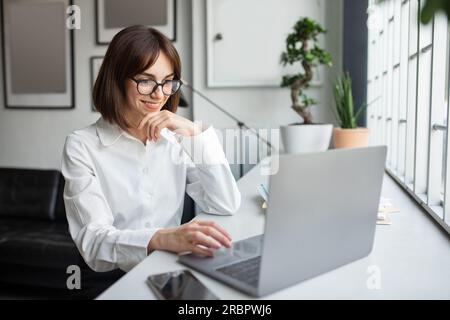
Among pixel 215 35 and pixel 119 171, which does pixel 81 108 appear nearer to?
pixel 215 35

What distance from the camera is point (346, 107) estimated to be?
224 centimetres

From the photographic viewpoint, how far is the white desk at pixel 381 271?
0.62 meters

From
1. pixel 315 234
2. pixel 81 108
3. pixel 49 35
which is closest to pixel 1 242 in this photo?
pixel 81 108

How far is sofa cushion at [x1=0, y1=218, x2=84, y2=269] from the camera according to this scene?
2.22 meters

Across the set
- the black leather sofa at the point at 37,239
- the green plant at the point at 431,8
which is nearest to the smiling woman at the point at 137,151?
the black leather sofa at the point at 37,239

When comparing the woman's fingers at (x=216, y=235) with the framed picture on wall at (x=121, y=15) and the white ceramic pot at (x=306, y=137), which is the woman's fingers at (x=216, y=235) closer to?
the white ceramic pot at (x=306, y=137)

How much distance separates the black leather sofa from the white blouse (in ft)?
2.24

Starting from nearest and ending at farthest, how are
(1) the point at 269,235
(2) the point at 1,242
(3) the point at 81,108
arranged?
1. (1) the point at 269,235
2. (2) the point at 1,242
3. (3) the point at 81,108

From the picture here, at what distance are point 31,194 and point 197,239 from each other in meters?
2.39

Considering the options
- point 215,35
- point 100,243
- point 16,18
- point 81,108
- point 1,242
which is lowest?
point 1,242

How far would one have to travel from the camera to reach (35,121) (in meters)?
3.09

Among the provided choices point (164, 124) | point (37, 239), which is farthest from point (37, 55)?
point (164, 124)

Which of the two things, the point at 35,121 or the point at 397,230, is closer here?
the point at 397,230
